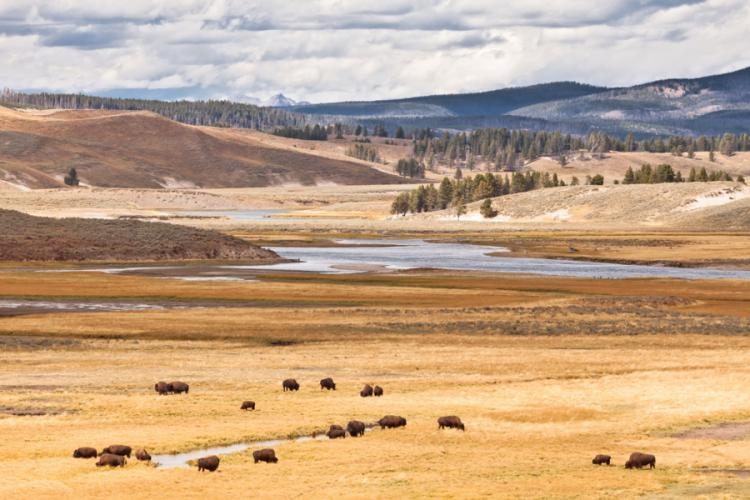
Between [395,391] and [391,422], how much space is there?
7.85 meters

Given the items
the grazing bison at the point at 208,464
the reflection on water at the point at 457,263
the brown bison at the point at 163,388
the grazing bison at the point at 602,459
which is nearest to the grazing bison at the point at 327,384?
the brown bison at the point at 163,388

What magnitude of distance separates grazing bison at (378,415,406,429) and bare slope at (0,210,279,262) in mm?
79761

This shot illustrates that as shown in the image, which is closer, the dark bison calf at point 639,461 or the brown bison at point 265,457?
the dark bison calf at point 639,461

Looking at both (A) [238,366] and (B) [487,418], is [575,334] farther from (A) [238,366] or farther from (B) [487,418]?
(B) [487,418]

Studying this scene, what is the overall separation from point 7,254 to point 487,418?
3157 inches

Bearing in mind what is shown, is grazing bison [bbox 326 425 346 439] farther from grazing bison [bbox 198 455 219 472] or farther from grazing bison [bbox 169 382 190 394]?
grazing bison [bbox 169 382 190 394]

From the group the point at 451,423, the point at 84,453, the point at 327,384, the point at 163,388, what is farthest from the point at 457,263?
the point at 84,453

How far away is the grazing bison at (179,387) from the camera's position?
4638 centimetres

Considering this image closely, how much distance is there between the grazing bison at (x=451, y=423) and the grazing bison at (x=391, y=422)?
1.17 metres

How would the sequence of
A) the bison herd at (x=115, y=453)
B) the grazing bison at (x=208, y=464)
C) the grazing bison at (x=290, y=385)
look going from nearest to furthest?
the grazing bison at (x=208, y=464), the bison herd at (x=115, y=453), the grazing bison at (x=290, y=385)

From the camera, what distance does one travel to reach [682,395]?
4700cm

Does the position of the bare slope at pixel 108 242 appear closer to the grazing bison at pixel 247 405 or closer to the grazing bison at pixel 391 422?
the grazing bison at pixel 247 405

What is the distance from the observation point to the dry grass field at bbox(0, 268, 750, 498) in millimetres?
32906

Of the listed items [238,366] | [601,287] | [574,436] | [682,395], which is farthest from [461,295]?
[574,436]
